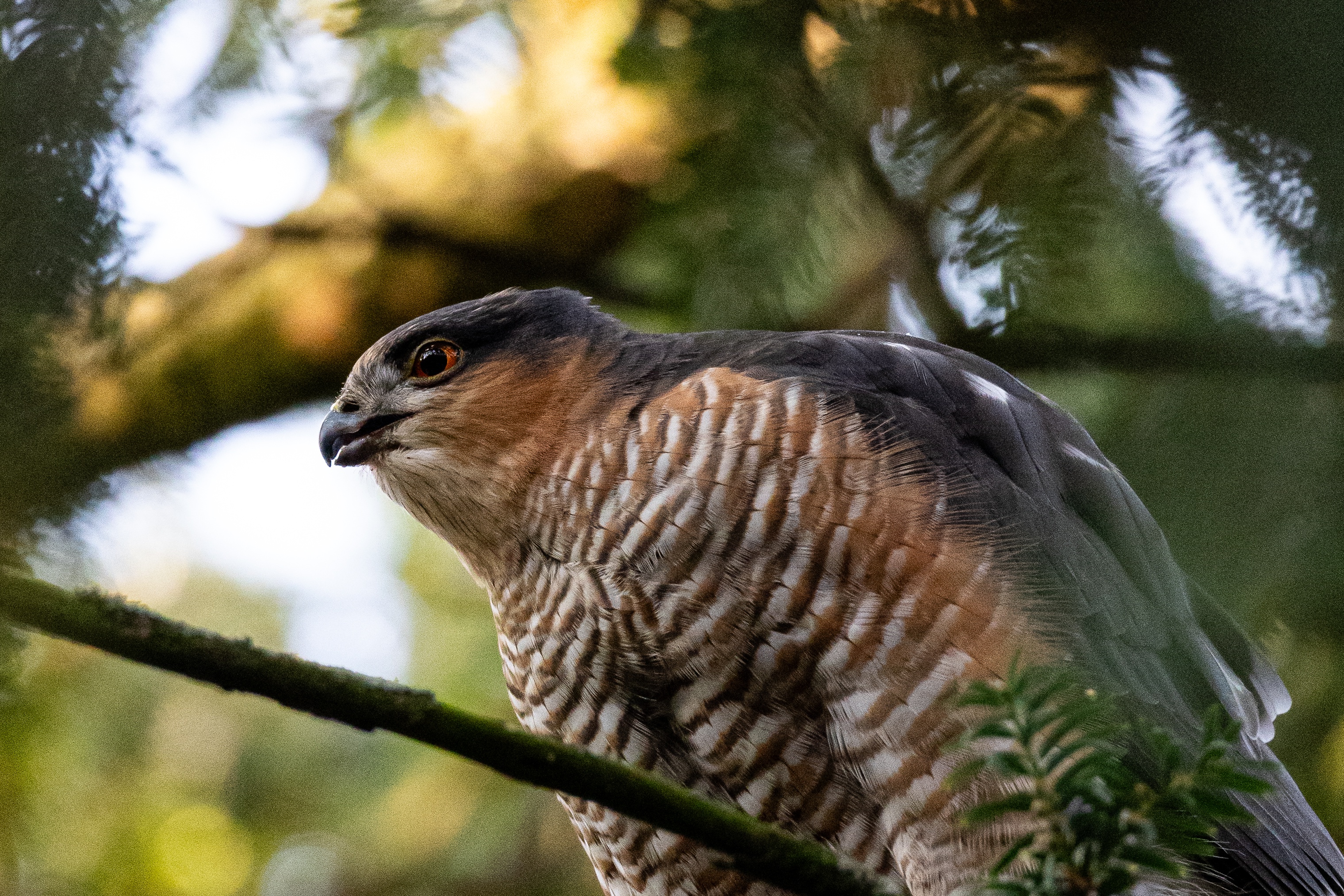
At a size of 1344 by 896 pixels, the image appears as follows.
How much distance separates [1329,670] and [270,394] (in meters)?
3.58

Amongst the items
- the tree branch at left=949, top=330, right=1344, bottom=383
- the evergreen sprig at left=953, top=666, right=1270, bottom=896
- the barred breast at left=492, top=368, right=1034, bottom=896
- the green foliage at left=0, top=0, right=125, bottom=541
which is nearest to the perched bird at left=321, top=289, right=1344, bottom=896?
the barred breast at left=492, top=368, right=1034, bottom=896

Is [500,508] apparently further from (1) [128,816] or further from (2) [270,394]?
(1) [128,816]

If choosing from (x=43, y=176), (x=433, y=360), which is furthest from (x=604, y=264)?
(x=43, y=176)

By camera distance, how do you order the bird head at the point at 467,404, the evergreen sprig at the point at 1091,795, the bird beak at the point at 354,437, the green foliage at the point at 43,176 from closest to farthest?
the evergreen sprig at the point at 1091,795
the green foliage at the point at 43,176
the bird head at the point at 467,404
the bird beak at the point at 354,437

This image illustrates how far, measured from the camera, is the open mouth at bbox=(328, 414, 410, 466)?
116 inches

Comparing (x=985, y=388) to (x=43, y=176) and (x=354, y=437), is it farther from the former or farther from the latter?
(x=43, y=176)

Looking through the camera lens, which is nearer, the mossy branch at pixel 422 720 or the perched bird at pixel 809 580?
the mossy branch at pixel 422 720

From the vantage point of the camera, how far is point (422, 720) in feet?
3.86

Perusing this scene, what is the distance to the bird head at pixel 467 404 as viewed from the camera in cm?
280

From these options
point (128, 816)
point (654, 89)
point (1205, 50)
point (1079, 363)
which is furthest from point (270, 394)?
point (1205, 50)

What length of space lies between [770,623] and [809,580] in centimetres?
12

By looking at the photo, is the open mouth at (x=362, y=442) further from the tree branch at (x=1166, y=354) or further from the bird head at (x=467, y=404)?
the tree branch at (x=1166, y=354)

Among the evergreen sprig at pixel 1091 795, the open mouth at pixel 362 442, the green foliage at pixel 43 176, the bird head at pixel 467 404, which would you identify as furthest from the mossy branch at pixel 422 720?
the open mouth at pixel 362 442

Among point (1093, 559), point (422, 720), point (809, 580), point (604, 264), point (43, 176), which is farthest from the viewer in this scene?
point (604, 264)
